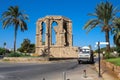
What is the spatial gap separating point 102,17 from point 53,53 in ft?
105

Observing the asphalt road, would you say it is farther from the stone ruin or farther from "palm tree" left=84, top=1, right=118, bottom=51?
the stone ruin

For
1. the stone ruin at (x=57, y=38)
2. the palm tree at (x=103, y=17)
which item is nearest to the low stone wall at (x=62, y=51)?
the stone ruin at (x=57, y=38)

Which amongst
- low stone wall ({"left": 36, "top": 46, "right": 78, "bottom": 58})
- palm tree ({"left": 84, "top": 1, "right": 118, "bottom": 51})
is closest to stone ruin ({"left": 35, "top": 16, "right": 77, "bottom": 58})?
low stone wall ({"left": 36, "top": 46, "right": 78, "bottom": 58})

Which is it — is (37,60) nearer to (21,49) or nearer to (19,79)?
(19,79)

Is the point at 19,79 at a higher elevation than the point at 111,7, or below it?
below

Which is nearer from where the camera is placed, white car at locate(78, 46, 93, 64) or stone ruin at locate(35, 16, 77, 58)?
white car at locate(78, 46, 93, 64)

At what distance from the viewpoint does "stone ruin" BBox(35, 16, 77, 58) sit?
79438 millimetres

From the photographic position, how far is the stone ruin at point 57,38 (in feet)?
261

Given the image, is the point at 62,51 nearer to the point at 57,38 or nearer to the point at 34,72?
the point at 57,38

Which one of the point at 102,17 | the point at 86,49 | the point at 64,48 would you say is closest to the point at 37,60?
the point at 86,49

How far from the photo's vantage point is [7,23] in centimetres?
6397

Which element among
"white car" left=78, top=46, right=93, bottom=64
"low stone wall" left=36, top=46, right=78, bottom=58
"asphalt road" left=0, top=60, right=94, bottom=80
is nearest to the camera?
"asphalt road" left=0, top=60, right=94, bottom=80

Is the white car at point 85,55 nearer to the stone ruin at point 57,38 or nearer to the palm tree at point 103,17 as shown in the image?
the palm tree at point 103,17

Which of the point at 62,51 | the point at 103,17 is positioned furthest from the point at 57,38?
the point at 103,17
